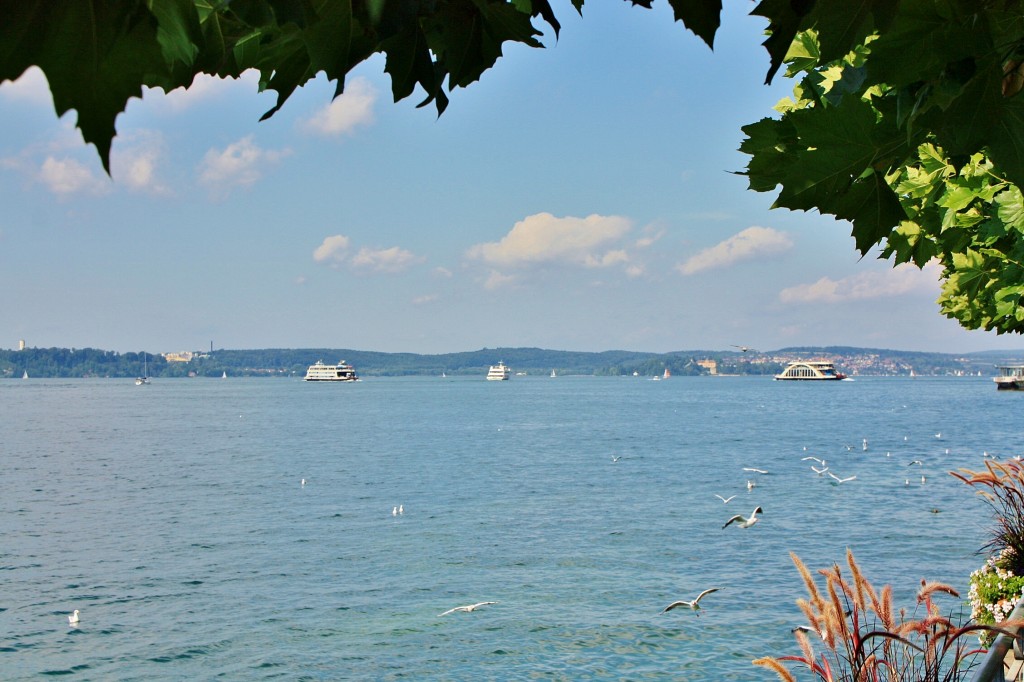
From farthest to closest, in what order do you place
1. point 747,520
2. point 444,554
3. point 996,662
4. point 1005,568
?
point 747,520, point 444,554, point 1005,568, point 996,662

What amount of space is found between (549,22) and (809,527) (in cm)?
3281

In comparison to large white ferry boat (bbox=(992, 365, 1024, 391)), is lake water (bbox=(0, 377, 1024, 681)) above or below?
below

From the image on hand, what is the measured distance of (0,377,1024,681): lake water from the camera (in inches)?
736

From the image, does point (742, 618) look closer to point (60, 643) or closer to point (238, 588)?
point (238, 588)

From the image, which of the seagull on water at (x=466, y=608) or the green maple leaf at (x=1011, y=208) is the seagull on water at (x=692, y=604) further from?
the green maple leaf at (x=1011, y=208)

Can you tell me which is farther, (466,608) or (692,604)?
(466,608)

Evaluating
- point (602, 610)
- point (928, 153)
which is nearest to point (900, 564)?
point (602, 610)

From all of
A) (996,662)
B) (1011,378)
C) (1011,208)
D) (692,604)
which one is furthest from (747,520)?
(1011,378)

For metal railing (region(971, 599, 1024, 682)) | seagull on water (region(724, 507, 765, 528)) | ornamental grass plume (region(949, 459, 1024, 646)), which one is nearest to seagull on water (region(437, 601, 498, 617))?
seagull on water (region(724, 507, 765, 528))

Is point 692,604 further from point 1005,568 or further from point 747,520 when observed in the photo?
point 1005,568

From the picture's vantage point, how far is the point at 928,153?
306cm

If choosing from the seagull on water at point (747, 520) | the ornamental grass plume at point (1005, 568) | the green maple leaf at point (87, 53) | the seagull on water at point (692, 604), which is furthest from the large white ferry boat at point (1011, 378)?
the green maple leaf at point (87, 53)

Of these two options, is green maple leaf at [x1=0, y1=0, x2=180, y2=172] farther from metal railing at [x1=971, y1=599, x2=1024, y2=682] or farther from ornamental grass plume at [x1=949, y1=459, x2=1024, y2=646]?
ornamental grass plume at [x1=949, y1=459, x2=1024, y2=646]

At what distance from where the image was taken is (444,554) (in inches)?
1126
